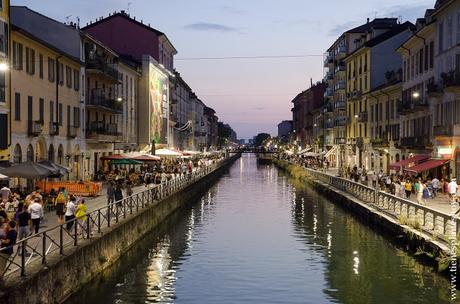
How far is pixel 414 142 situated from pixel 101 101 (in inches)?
1002

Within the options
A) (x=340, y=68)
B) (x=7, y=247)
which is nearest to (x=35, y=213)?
(x=7, y=247)

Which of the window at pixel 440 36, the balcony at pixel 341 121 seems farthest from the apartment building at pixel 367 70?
the window at pixel 440 36

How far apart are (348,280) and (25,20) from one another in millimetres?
33671

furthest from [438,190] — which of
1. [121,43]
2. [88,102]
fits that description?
[121,43]

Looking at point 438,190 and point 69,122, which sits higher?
point 69,122

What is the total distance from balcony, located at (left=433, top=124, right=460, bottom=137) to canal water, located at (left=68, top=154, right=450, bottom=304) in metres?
8.19

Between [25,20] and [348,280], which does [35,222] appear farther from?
[25,20]

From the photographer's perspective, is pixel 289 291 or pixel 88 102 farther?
pixel 88 102

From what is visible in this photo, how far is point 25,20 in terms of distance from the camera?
1886 inches

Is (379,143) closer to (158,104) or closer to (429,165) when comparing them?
(429,165)

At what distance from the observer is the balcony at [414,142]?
164 feet

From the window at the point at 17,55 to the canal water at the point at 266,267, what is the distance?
11955 millimetres

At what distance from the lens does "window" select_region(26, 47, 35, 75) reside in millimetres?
38875

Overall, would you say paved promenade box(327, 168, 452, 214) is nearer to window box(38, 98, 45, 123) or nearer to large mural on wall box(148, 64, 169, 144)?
window box(38, 98, 45, 123)
